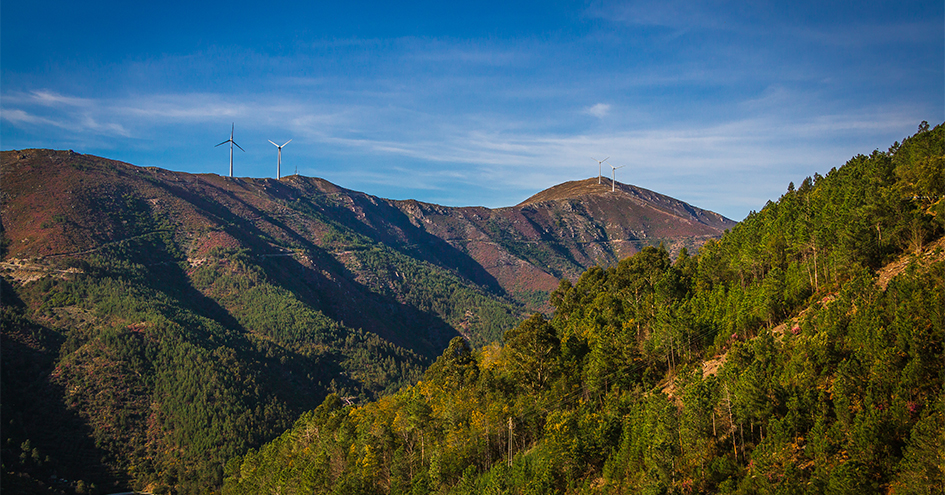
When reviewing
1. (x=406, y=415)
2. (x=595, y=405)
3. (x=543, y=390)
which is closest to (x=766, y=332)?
(x=595, y=405)

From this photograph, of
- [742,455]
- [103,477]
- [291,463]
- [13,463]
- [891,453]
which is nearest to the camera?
[891,453]

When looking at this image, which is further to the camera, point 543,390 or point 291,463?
point 291,463

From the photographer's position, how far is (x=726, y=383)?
5856cm

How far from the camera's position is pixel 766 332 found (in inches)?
2623

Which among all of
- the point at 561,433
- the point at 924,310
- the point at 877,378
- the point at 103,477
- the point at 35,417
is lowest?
the point at 103,477

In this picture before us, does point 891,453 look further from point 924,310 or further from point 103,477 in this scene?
point 103,477

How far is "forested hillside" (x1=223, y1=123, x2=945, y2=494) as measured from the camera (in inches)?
1887

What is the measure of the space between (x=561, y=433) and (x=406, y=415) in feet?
93.2

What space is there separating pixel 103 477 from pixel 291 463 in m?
104

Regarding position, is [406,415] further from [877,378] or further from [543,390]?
[877,378]

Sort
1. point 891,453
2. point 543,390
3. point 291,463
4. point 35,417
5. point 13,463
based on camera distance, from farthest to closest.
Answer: point 35,417 < point 13,463 < point 291,463 < point 543,390 < point 891,453

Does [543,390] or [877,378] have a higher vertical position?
[877,378]

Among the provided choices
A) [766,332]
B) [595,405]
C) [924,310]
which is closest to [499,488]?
[595,405]

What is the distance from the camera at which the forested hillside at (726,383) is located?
4794 cm
